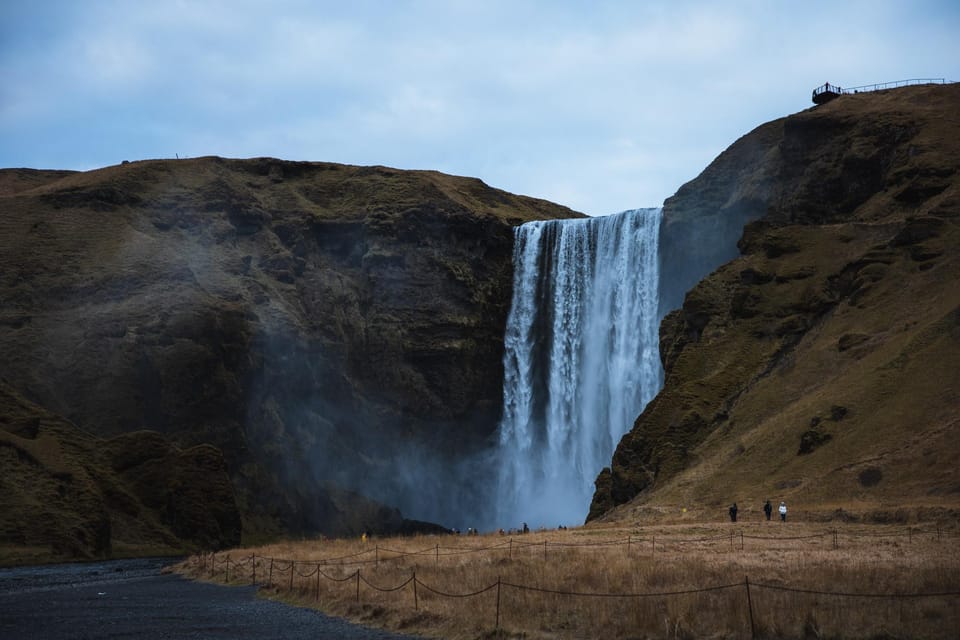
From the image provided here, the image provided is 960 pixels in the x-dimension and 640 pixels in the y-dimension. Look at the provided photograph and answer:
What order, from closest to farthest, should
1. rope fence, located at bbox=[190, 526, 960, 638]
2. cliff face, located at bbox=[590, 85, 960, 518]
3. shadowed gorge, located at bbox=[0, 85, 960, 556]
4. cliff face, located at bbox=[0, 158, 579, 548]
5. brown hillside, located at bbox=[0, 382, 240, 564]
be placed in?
rope fence, located at bbox=[190, 526, 960, 638] < cliff face, located at bbox=[590, 85, 960, 518] < shadowed gorge, located at bbox=[0, 85, 960, 556] < brown hillside, located at bbox=[0, 382, 240, 564] < cliff face, located at bbox=[0, 158, 579, 548]

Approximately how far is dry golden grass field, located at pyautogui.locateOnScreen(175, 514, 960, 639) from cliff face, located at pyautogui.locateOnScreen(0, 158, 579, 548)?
38.0 metres

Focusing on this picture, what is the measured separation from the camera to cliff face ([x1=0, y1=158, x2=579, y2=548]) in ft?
253

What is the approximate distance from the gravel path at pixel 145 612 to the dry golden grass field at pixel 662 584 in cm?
137

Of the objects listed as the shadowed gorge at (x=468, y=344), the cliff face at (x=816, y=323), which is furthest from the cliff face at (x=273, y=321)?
the cliff face at (x=816, y=323)

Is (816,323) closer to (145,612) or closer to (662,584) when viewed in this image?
(662,584)

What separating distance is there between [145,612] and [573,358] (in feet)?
185

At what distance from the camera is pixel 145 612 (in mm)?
29922

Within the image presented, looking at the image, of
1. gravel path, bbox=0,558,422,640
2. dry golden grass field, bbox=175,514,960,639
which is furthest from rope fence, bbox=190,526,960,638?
gravel path, bbox=0,558,422,640

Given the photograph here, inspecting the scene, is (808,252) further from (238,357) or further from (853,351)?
(238,357)

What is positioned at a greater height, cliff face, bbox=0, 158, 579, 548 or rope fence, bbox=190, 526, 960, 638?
cliff face, bbox=0, 158, 579, 548

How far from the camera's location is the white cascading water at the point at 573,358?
78.1 m

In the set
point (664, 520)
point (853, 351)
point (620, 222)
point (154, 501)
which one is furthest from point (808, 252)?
point (154, 501)

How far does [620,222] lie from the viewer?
8294cm

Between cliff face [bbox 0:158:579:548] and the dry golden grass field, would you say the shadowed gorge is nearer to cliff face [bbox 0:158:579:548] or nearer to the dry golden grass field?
cliff face [bbox 0:158:579:548]
